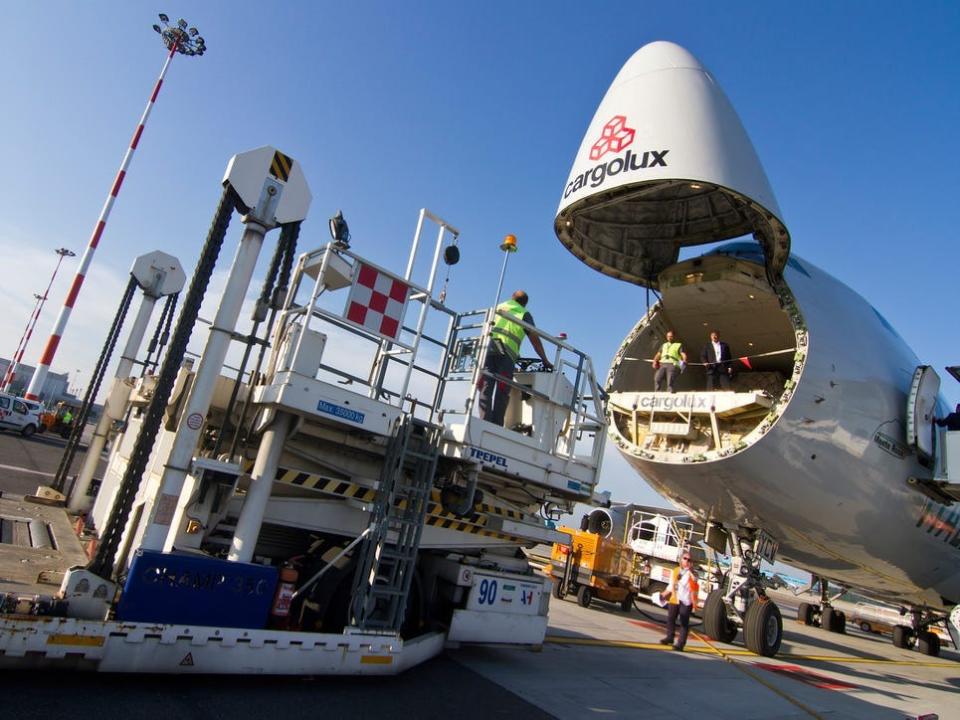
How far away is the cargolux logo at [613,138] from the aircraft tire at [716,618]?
7250 mm

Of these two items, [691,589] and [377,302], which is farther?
[691,589]

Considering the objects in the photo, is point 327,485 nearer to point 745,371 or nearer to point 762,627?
point 762,627

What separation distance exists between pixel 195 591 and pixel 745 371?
10.1m

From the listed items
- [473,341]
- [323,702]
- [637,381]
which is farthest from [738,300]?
[323,702]

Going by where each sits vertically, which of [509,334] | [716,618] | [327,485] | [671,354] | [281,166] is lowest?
[716,618]

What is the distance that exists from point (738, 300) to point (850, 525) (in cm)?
371

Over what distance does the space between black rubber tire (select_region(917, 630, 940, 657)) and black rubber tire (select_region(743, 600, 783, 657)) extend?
495 inches

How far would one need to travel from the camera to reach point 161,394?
450cm

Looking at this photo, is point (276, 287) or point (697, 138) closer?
point (276, 287)

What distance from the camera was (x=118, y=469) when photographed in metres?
6.46

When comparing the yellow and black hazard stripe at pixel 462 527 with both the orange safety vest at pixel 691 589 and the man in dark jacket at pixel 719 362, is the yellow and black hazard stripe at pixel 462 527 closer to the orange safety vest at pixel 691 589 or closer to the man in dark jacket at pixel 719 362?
the orange safety vest at pixel 691 589

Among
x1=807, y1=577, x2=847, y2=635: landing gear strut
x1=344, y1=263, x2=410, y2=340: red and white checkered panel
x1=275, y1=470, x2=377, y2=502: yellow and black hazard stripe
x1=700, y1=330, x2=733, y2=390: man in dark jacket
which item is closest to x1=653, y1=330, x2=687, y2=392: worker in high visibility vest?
x1=700, y1=330, x2=733, y2=390: man in dark jacket

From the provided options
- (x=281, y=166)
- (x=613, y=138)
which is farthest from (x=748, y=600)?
(x=281, y=166)

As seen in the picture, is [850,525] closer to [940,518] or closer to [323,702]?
[940,518]
